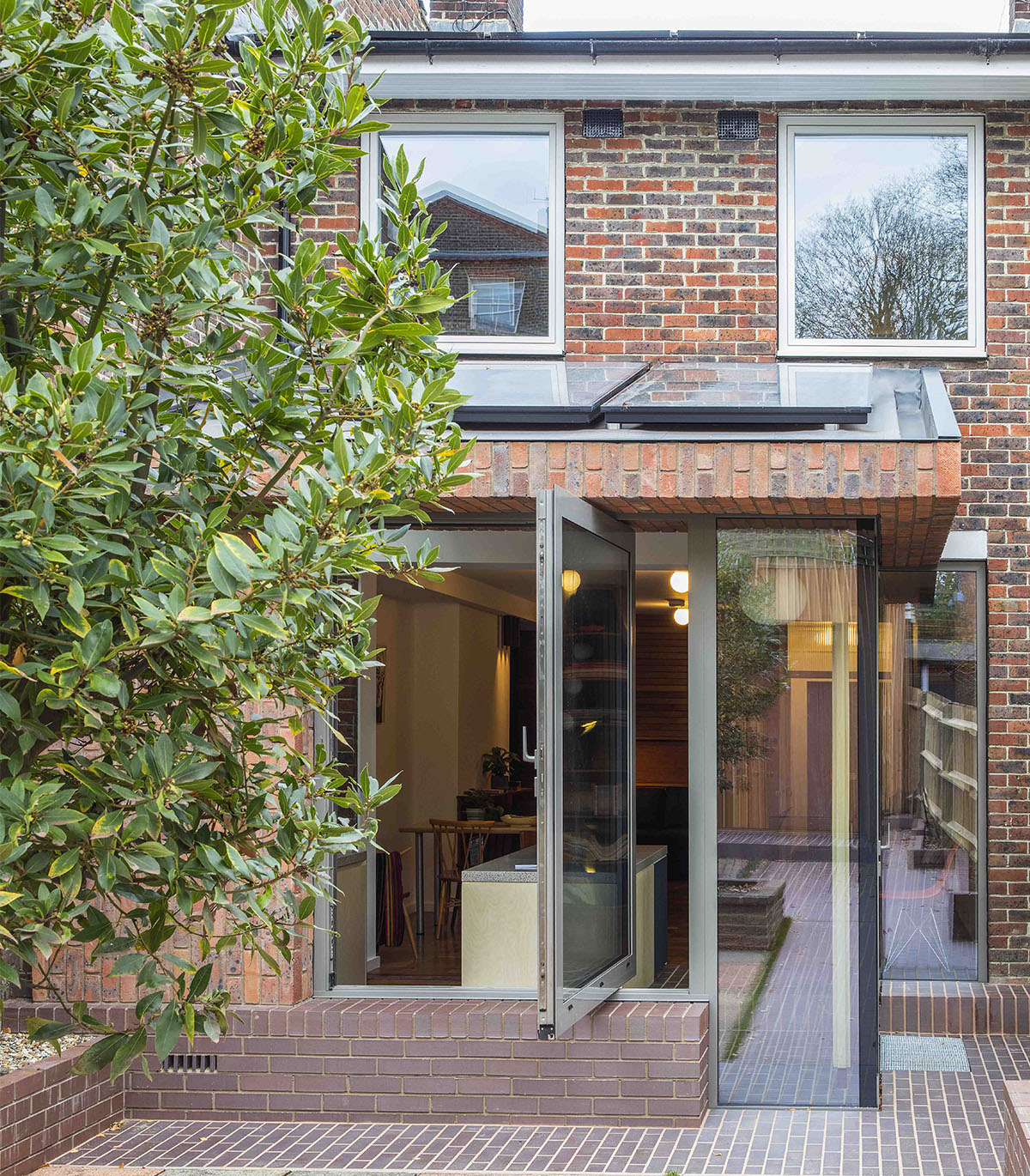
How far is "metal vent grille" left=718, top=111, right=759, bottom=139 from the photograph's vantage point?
26.6ft

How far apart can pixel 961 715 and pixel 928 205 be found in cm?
313

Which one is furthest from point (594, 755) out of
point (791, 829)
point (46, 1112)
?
point (46, 1112)

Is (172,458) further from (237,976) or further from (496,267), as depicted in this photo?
(496,267)

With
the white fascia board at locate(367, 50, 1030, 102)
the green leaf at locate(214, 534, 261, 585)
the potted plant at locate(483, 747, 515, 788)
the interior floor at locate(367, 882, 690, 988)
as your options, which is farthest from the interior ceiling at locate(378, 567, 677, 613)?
the green leaf at locate(214, 534, 261, 585)

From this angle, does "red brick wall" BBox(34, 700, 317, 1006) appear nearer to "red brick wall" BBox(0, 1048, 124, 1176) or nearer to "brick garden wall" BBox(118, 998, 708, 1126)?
"brick garden wall" BBox(118, 998, 708, 1126)

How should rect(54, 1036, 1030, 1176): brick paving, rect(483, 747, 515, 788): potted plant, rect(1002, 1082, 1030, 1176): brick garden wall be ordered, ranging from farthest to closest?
1. rect(483, 747, 515, 788): potted plant
2. rect(54, 1036, 1030, 1176): brick paving
3. rect(1002, 1082, 1030, 1176): brick garden wall

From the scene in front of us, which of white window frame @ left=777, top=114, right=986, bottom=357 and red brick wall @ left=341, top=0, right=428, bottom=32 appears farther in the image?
red brick wall @ left=341, top=0, right=428, bottom=32

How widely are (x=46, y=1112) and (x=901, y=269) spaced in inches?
256

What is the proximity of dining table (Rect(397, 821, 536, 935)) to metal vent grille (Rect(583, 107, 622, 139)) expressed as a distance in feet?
15.1

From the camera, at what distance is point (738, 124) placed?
8117mm

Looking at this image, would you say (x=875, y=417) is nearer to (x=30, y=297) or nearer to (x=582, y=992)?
(x=582, y=992)

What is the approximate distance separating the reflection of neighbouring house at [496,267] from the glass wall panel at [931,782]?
2.91m

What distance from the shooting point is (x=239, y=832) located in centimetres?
242

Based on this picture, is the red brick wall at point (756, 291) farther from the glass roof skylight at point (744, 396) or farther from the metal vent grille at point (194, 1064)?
the metal vent grille at point (194, 1064)
